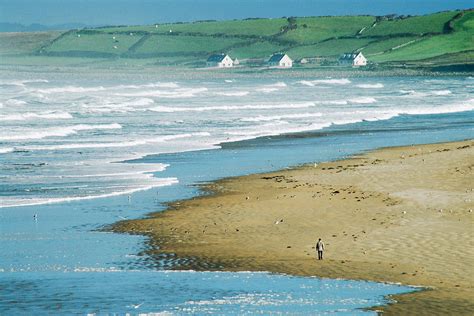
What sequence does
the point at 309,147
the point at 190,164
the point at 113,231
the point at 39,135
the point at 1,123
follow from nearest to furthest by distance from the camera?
the point at 113,231, the point at 190,164, the point at 309,147, the point at 39,135, the point at 1,123

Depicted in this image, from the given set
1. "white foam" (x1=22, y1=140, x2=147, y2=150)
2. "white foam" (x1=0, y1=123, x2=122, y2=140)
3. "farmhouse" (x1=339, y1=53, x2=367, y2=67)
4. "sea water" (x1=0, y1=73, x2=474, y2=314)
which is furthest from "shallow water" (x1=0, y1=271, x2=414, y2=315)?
"farmhouse" (x1=339, y1=53, x2=367, y2=67)

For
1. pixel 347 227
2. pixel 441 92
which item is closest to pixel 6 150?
pixel 347 227

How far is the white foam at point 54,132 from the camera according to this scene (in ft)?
151

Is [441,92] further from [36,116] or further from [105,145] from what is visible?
[105,145]

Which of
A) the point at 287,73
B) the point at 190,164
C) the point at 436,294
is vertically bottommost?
the point at 436,294

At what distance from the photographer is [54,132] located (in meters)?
48.3

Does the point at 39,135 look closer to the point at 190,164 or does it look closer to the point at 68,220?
the point at 190,164

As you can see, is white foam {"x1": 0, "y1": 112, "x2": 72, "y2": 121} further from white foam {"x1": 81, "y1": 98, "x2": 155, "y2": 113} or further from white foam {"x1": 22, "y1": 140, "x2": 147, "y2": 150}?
white foam {"x1": 22, "y1": 140, "x2": 147, "y2": 150}

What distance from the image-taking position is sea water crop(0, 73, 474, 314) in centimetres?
1734

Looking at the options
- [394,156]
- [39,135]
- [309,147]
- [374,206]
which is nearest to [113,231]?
[374,206]

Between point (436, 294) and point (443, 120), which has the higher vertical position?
point (443, 120)

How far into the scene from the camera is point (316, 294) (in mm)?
17344

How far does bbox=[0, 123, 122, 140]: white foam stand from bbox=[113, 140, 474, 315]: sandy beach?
55.1ft

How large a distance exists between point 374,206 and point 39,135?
2499 cm
